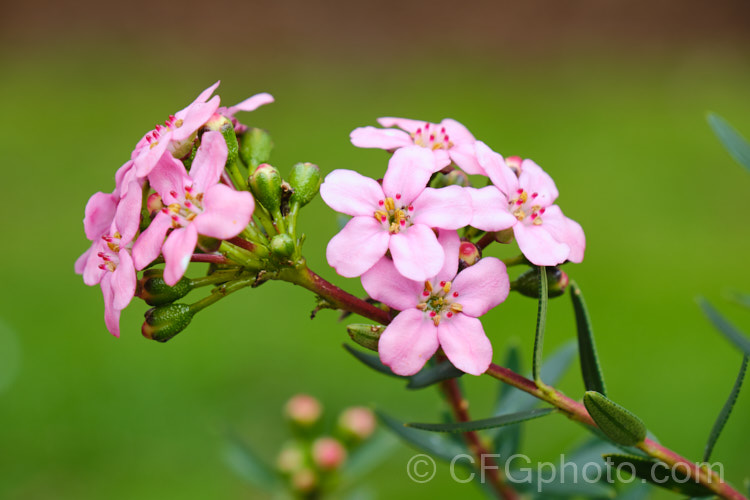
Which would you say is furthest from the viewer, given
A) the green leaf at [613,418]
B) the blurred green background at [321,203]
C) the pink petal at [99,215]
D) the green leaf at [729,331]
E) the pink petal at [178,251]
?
the blurred green background at [321,203]

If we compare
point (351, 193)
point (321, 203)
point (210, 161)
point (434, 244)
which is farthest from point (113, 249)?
point (321, 203)

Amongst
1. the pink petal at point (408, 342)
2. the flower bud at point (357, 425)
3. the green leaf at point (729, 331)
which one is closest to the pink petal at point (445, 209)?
the pink petal at point (408, 342)

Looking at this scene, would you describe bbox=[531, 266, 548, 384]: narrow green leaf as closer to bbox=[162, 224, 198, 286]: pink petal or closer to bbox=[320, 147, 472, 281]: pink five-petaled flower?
bbox=[320, 147, 472, 281]: pink five-petaled flower

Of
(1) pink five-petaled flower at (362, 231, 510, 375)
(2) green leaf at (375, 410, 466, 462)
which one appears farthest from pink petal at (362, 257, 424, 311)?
(2) green leaf at (375, 410, 466, 462)

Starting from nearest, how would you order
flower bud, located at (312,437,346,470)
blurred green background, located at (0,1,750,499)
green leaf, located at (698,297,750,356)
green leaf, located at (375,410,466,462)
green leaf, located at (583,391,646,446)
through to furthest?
1. green leaf, located at (583,391,646,446)
2. green leaf, located at (698,297,750,356)
3. green leaf, located at (375,410,466,462)
4. flower bud, located at (312,437,346,470)
5. blurred green background, located at (0,1,750,499)

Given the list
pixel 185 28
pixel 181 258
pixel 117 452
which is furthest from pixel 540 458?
pixel 185 28

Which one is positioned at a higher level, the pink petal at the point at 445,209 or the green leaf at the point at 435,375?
the pink petal at the point at 445,209

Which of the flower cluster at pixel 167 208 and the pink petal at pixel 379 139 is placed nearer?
the flower cluster at pixel 167 208

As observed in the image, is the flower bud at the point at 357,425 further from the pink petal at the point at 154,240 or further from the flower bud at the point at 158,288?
the pink petal at the point at 154,240
